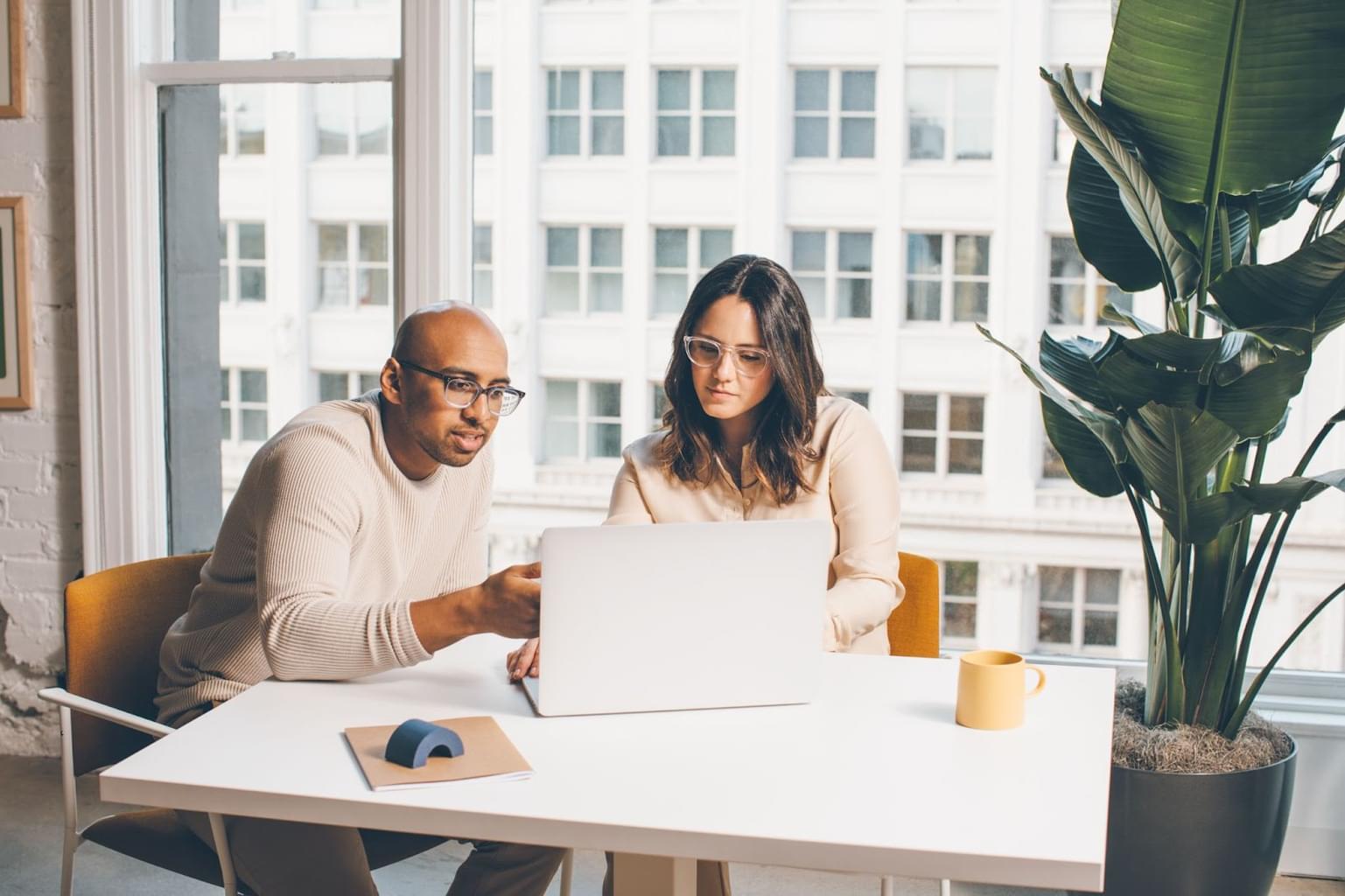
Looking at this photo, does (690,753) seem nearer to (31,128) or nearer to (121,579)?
(121,579)

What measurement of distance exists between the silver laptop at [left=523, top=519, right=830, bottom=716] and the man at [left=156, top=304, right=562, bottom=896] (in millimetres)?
133

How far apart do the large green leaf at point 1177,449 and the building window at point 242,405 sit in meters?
2.28

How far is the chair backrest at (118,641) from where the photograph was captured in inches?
79.9

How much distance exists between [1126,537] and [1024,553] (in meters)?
0.23

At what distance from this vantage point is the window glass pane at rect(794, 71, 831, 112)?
302 centimetres

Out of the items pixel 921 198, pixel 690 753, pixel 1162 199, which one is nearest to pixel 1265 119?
pixel 1162 199

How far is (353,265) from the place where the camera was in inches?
131

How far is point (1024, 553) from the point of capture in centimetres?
304

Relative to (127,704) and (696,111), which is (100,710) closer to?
(127,704)

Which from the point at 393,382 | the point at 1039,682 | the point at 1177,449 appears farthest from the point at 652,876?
the point at 1177,449

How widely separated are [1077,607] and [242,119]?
8.12 feet

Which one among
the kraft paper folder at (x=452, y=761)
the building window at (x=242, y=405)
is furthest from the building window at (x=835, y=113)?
the kraft paper folder at (x=452, y=761)

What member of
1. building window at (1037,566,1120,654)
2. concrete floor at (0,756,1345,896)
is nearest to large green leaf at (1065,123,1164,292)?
building window at (1037,566,1120,654)

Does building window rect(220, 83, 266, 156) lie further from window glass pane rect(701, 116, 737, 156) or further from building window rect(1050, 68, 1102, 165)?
building window rect(1050, 68, 1102, 165)
